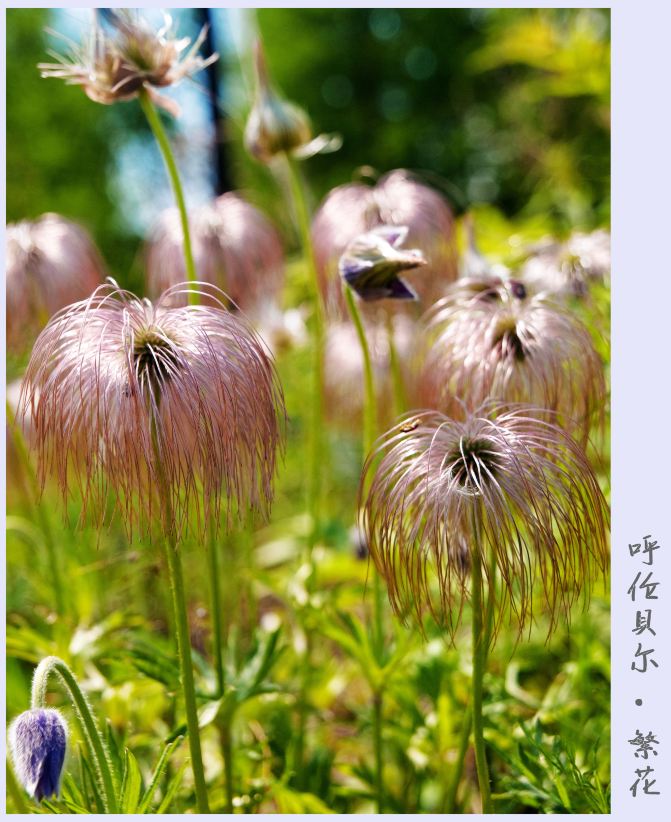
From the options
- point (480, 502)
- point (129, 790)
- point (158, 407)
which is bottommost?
point (129, 790)

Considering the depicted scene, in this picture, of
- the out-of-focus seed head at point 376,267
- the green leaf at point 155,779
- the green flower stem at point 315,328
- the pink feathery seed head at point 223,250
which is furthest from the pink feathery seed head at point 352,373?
the green leaf at point 155,779

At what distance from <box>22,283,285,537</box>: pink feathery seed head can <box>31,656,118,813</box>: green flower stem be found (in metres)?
0.19

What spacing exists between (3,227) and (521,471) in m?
1.07

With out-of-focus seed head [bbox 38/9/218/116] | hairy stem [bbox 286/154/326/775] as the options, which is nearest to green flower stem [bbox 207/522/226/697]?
hairy stem [bbox 286/154/326/775]

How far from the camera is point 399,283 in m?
1.21

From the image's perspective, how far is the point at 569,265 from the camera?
1588mm

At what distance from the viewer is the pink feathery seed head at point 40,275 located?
5.76 feet

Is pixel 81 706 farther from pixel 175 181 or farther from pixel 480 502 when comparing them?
pixel 175 181

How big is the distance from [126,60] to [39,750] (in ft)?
3.09

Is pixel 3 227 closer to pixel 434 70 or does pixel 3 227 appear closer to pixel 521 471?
Result: pixel 521 471

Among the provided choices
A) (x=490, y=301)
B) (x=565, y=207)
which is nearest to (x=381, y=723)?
(x=490, y=301)

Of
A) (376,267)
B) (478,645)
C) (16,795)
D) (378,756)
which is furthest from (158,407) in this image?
(378,756)

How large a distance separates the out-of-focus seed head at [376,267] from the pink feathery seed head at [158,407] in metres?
0.17

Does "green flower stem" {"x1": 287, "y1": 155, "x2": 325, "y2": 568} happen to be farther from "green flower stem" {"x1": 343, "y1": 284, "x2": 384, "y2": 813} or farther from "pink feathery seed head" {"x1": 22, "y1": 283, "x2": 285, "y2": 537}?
"pink feathery seed head" {"x1": 22, "y1": 283, "x2": 285, "y2": 537}
